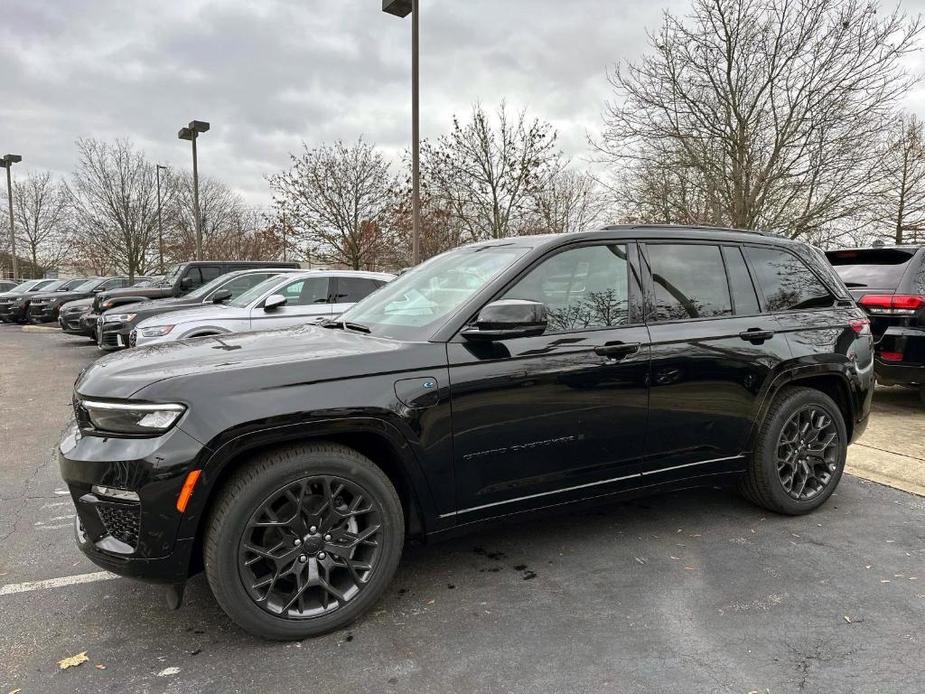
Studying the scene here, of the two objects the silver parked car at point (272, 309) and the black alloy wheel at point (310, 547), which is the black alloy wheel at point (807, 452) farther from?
the silver parked car at point (272, 309)

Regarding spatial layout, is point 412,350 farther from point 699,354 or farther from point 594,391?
point 699,354

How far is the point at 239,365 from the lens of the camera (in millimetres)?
2617

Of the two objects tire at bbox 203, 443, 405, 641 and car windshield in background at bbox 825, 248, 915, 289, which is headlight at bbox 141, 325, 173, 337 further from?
car windshield in background at bbox 825, 248, 915, 289

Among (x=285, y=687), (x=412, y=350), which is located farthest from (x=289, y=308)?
(x=285, y=687)


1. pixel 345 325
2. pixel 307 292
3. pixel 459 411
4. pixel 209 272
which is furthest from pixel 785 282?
pixel 209 272

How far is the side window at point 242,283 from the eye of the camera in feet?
35.8

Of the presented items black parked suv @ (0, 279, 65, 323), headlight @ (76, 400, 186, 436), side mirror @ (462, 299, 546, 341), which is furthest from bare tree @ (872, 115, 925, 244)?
black parked suv @ (0, 279, 65, 323)

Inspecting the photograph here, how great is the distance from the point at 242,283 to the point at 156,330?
2.74 metres

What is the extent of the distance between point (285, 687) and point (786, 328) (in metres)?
3.35

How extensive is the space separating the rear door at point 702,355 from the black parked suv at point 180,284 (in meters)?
12.2

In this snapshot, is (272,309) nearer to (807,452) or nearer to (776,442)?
(776,442)

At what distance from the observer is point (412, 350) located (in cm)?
286

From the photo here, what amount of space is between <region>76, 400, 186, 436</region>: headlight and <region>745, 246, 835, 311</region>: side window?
3400mm

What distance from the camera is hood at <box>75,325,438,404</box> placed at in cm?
248
